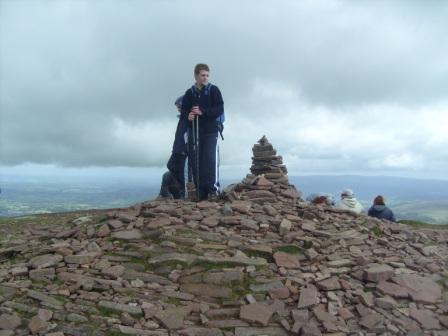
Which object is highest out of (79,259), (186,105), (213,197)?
(186,105)

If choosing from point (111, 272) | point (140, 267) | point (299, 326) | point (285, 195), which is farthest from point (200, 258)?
point (285, 195)

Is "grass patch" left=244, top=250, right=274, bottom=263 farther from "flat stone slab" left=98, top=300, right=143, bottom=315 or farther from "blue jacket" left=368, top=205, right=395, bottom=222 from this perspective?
"blue jacket" left=368, top=205, right=395, bottom=222

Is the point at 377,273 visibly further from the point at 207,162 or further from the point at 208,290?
the point at 207,162

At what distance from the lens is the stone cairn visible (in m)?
13.2

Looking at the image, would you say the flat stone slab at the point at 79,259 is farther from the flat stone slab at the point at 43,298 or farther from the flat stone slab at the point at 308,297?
the flat stone slab at the point at 308,297

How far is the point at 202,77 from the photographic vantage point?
1200cm

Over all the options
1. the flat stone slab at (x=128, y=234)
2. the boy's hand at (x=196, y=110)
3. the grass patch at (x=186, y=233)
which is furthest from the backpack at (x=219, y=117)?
the flat stone slab at (x=128, y=234)

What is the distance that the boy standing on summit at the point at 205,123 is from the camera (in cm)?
1239

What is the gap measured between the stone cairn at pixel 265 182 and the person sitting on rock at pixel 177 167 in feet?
5.40

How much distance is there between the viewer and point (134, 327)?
22.6 ft

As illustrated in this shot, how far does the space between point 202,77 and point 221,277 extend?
6.17 meters

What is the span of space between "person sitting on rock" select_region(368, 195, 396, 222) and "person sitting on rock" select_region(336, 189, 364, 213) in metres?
1.41

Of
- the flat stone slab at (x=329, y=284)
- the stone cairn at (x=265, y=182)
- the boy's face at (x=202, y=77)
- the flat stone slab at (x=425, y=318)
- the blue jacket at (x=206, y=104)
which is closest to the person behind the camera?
the flat stone slab at (x=425, y=318)

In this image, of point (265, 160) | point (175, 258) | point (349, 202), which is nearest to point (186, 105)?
point (265, 160)
